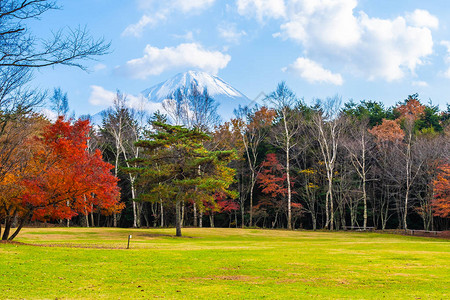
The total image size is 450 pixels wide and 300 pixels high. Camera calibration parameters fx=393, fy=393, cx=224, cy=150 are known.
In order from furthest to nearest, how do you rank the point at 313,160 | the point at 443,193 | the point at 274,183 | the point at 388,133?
the point at 313,160 < the point at 274,183 < the point at 388,133 < the point at 443,193

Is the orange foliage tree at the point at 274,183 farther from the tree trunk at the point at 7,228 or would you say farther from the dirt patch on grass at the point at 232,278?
the dirt patch on grass at the point at 232,278

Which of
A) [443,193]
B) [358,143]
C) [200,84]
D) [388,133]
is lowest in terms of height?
[443,193]

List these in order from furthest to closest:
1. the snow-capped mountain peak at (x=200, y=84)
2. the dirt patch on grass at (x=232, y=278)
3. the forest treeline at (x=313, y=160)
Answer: the snow-capped mountain peak at (x=200, y=84)
the forest treeline at (x=313, y=160)
the dirt patch on grass at (x=232, y=278)

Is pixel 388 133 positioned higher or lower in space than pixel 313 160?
higher

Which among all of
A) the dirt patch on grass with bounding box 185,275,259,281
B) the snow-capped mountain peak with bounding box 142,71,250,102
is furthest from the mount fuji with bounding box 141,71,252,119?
the dirt patch on grass with bounding box 185,275,259,281

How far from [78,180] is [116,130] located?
2562cm

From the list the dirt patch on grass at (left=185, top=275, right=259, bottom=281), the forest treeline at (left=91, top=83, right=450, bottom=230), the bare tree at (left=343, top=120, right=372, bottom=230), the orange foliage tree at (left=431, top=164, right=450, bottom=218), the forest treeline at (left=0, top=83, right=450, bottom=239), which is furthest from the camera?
the bare tree at (left=343, top=120, right=372, bottom=230)

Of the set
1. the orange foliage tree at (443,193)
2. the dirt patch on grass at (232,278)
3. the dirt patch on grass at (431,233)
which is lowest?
the dirt patch on grass at (431,233)

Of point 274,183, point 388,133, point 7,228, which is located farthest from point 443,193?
point 7,228

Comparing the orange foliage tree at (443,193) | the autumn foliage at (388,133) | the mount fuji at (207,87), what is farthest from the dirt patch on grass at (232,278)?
the mount fuji at (207,87)

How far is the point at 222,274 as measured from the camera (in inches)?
476

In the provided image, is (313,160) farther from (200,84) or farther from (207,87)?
(200,84)

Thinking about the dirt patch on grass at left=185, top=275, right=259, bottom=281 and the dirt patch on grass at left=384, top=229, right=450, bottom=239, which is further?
the dirt patch on grass at left=384, top=229, right=450, bottom=239

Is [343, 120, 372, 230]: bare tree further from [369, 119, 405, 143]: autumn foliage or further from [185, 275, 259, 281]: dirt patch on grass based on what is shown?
[185, 275, 259, 281]: dirt patch on grass
